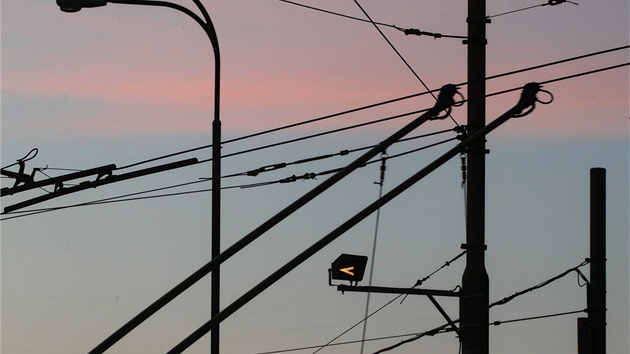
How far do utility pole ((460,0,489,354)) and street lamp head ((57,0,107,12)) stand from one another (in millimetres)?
5341

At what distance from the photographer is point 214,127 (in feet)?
70.3

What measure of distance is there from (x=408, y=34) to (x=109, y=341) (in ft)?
37.6

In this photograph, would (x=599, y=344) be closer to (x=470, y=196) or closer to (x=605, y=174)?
(x=605, y=174)

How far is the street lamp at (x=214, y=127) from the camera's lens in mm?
20312

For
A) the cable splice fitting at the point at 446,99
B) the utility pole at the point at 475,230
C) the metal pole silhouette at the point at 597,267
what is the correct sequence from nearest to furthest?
the cable splice fitting at the point at 446,99 < the utility pole at the point at 475,230 < the metal pole silhouette at the point at 597,267

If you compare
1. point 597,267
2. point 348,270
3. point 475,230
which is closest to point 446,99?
point 475,230

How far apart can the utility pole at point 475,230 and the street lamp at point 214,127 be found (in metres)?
3.51

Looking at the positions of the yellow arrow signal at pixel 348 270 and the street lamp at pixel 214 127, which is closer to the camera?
the street lamp at pixel 214 127

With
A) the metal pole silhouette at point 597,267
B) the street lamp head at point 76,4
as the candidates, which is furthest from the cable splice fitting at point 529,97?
the metal pole silhouette at point 597,267

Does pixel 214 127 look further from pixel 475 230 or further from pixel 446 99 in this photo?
pixel 446 99

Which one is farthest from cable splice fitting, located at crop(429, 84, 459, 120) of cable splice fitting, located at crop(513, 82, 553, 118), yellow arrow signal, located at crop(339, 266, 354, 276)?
yellow arrow signal, located at crop(339, 266, 354, 276)

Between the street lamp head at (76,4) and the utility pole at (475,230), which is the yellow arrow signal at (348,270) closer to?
the utility pole at (475,230)

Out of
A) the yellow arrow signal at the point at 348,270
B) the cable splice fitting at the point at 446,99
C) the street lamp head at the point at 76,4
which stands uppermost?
the street lamp head at the point at 76,4

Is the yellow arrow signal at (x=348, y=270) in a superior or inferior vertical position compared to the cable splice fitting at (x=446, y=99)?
inferior
